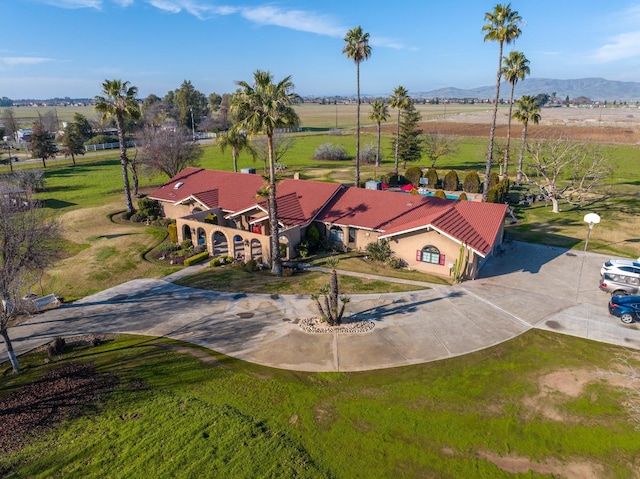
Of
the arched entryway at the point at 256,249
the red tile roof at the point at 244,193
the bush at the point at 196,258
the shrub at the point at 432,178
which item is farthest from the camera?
the shrub at the point at 432,178

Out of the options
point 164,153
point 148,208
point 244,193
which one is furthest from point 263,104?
point 164,153

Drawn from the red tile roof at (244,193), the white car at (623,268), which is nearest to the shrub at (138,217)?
the red tile roof at (244,193)

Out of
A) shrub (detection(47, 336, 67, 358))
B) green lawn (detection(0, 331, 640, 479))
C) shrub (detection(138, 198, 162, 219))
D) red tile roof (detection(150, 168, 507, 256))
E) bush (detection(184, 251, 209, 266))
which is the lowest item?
green lawn (detection(0, 331, 640, 479))

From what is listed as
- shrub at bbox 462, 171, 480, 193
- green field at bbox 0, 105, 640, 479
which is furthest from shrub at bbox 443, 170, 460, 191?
green field at bbox 0, 105, 640, 479

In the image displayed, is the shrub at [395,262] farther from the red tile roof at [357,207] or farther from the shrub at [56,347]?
the shrub at [56,347]

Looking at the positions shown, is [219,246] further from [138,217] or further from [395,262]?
[395,262]

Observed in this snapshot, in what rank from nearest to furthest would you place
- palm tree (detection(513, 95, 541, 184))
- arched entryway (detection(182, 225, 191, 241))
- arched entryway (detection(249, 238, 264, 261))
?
arched entryway (detection(249, 238, 264, 261))
arched entryway (detection(182, 225, 191, 241))
palm tree (detection(513, 95, 541, 184))

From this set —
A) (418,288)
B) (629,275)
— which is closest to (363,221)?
(418,288)

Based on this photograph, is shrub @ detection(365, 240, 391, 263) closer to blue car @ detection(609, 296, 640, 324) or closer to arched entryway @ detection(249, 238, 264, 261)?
arched entryway @ detection(249, 238, 264, 261)
